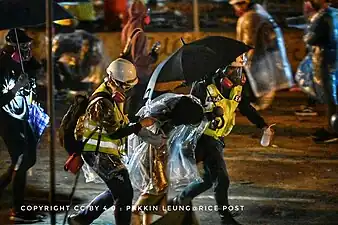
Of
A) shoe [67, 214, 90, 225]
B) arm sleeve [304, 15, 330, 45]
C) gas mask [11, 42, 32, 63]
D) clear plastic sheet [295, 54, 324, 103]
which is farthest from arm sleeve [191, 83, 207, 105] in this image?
clear plastic sheet [295, 54, 324, 103]

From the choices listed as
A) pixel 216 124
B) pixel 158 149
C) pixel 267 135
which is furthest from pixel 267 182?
pixel 158 149

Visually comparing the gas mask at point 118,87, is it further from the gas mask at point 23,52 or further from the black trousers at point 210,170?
the gas mask at point 23,52

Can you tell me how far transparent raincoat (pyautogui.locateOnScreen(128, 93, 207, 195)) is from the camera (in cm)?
712

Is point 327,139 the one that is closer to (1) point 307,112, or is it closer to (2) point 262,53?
(2) point 262,53

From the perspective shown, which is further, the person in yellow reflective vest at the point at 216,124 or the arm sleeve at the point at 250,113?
the arm sleeve at the point at 250,113

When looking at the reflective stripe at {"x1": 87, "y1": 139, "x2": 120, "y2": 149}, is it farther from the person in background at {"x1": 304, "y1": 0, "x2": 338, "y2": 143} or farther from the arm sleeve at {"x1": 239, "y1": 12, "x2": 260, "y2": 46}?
the arm sleeve at {"x1": 239, "y1": 12, "x2": 260, "y2": 46}

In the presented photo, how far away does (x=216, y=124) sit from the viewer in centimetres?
761

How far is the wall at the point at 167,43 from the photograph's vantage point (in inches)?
672

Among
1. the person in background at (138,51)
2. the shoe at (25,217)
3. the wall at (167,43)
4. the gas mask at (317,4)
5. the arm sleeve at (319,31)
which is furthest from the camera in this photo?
the wall at (167,43)

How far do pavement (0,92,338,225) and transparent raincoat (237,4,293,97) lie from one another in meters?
0.77

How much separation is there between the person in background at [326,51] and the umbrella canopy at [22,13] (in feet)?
14.3

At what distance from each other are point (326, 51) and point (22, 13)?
4.95 m

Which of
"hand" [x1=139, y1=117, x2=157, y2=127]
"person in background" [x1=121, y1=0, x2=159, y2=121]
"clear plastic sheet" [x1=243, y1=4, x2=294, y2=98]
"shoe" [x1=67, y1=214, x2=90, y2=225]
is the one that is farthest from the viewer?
"clear plastic sheet" [x1=243, y1=4, x2=294, y2=98]

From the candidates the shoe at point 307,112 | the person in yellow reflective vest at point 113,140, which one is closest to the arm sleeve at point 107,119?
the person in yellow reflective vest at point 113,140
